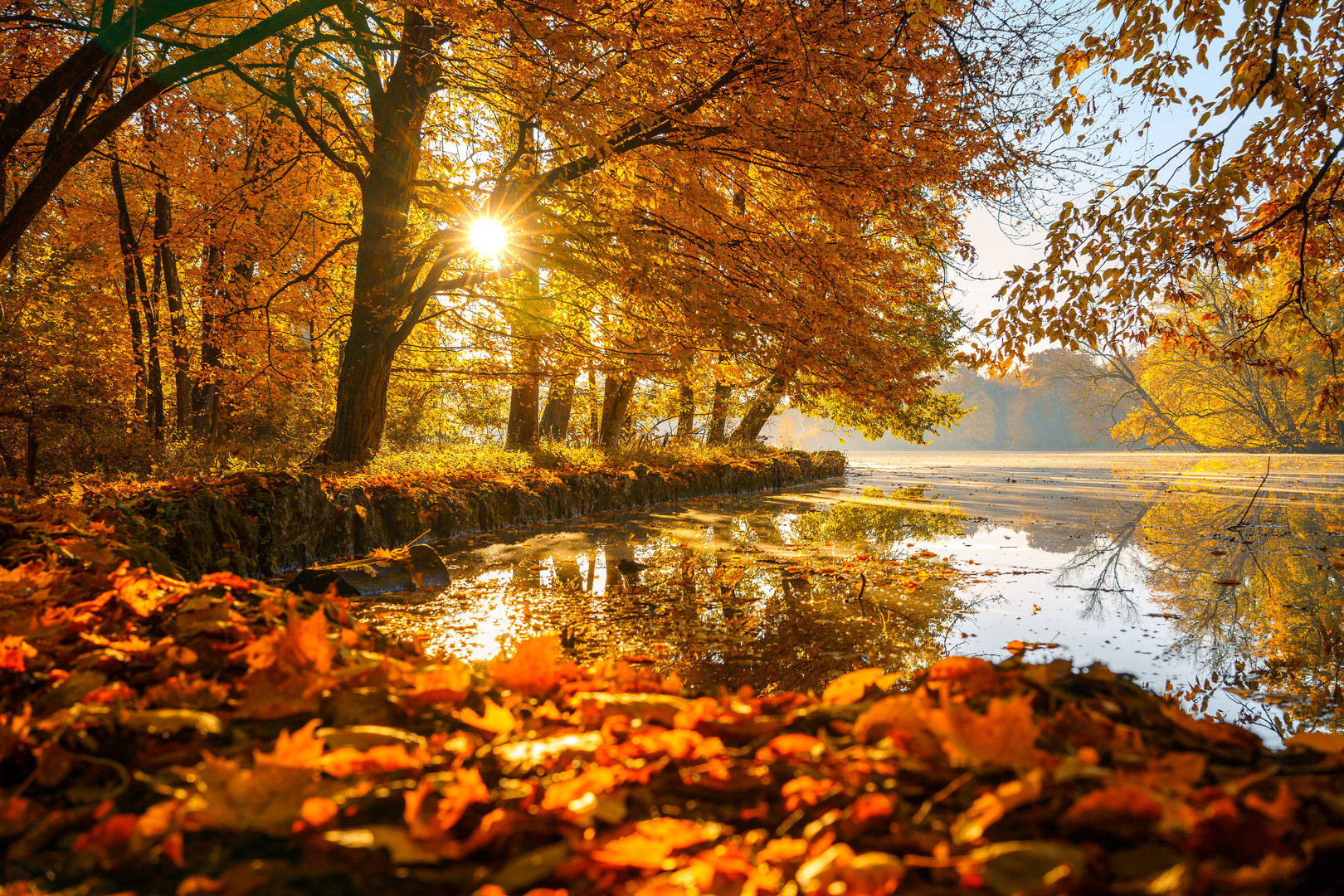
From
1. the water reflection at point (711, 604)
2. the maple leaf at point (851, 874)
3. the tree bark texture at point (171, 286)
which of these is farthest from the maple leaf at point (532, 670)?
the tree bark texture at point (171, 286)

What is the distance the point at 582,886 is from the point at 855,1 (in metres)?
6.59

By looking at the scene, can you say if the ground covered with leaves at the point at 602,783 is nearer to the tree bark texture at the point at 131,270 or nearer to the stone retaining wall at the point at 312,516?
the stone retaining wall at the point at 312,516

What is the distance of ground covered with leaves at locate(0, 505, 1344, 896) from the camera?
86cm

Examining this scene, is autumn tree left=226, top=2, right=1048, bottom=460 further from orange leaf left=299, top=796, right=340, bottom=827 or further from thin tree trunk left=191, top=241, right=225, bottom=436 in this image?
orange leaf left=299, top=796, right=340, bottom=827

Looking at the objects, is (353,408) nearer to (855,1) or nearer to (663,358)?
(663,358)

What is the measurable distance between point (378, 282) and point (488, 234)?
5.16 feet

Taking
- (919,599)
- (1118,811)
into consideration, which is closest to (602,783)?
(1118,811)

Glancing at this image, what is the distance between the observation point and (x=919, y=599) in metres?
4.53

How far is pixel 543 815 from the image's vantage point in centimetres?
98

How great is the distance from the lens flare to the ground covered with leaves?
642cm

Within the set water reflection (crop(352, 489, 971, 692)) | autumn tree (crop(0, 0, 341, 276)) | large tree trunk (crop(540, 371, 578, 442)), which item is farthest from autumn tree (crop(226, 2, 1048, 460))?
large tree trunk (crop(540, 371, 578, 442))

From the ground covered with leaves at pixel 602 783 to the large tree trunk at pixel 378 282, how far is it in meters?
6.40

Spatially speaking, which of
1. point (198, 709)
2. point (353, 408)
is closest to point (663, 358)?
point (353, 408)

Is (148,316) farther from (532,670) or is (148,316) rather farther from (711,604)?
(532,670)
